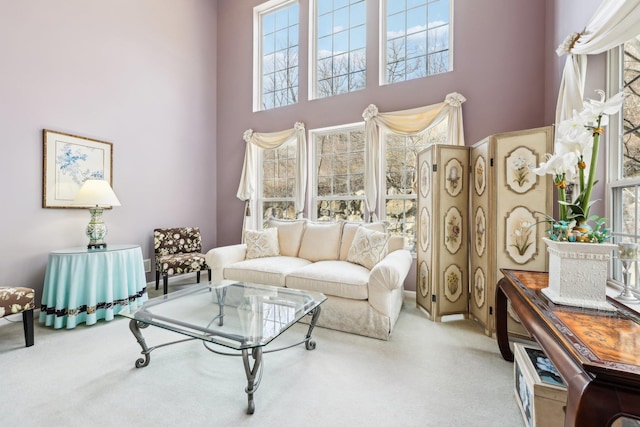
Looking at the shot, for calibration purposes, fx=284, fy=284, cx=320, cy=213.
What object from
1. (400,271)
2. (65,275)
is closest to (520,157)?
(400,271)

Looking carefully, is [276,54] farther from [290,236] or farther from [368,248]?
[368,248]

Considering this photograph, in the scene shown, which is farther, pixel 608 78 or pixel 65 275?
pixel 65 275

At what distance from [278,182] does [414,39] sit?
8.83ft

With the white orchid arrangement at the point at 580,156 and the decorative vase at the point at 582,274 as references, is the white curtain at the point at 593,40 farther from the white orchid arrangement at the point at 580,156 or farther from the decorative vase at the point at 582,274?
the decorative vase at the point at 582,274

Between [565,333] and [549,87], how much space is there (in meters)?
2.78

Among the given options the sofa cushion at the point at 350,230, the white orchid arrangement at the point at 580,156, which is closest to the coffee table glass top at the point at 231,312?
the sofa cushion at the point at 350,230

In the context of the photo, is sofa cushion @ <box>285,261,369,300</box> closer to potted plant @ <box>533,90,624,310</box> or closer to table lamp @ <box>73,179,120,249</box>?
potted plant @ <box>533,90,624,310</box>

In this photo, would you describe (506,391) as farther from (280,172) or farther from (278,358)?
(280,172)

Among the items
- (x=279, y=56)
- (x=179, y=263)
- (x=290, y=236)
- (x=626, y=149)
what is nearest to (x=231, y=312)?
(x=290, y=236)

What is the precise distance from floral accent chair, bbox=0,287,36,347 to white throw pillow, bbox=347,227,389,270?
274 centimetres

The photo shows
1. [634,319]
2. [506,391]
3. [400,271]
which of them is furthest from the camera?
[400,271]

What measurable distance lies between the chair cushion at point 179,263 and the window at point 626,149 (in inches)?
154

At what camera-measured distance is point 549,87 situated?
109 inches

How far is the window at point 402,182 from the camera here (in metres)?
3.60
